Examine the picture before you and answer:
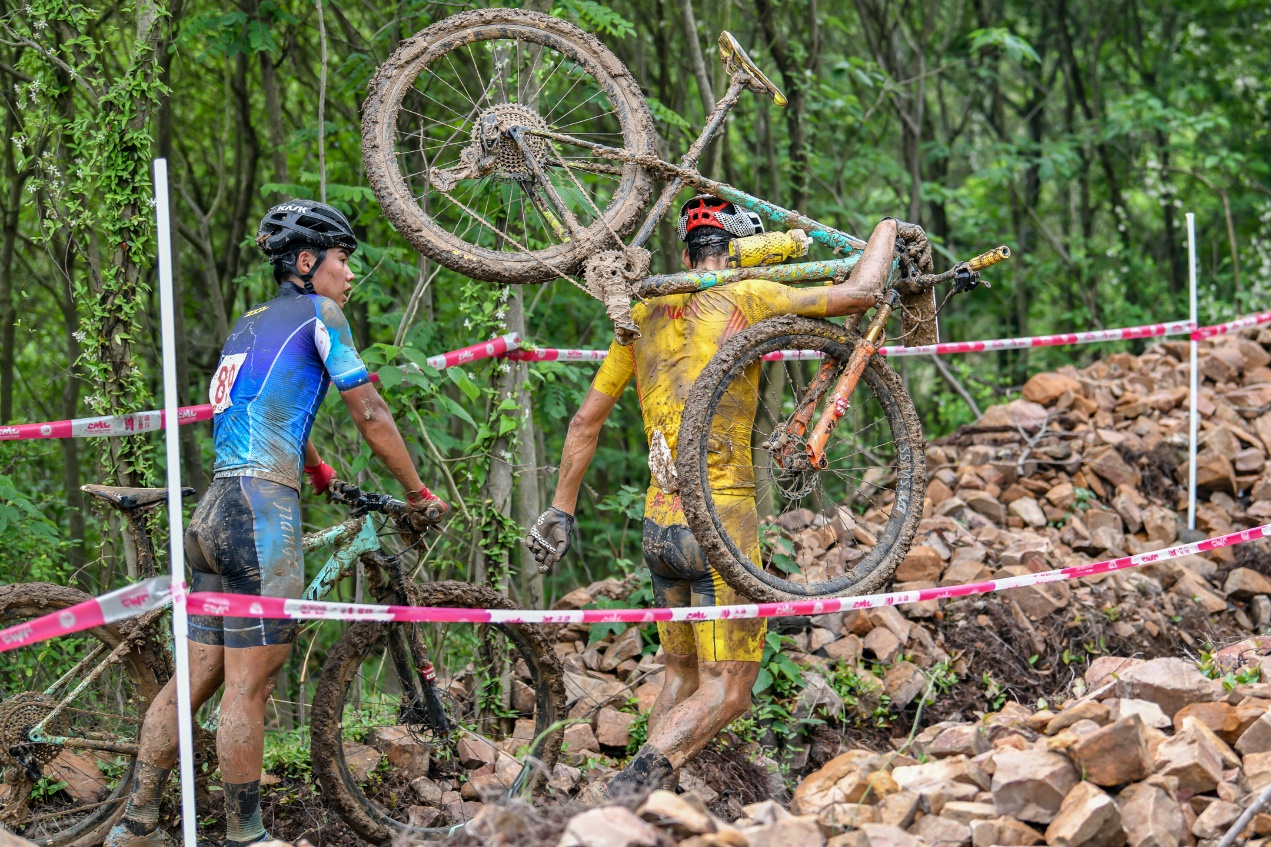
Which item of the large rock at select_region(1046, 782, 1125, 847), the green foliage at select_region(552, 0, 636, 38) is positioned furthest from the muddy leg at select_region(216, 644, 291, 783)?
the green foliage at select_region(552, 0, 636, 38)

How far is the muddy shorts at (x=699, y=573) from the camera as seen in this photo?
3.95 m

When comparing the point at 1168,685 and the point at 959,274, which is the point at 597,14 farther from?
the point at 1168,685

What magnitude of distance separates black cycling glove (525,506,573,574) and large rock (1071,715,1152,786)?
6.26 feet

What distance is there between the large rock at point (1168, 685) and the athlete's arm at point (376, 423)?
274cm

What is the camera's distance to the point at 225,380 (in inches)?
150

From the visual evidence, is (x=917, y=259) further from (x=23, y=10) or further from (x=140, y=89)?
(x=23, y=10)

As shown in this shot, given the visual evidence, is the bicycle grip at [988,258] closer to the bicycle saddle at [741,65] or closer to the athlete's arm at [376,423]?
the bicycle saddle at [741,65]

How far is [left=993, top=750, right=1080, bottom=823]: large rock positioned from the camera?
133 inches

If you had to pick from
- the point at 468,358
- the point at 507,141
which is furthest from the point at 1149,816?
the point at 468,358

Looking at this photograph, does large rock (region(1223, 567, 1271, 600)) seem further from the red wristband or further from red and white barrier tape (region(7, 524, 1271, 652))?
the red wristband

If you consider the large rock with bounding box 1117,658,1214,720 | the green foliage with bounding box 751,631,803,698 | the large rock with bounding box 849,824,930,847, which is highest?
the large rock with bounding box 1117,658,1214,720

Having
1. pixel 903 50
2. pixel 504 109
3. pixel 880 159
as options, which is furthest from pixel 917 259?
pixel 903 50

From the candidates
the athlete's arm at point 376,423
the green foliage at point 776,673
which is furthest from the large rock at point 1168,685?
the athlete's arm at point 376,423

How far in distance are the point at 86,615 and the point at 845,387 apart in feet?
8.48
